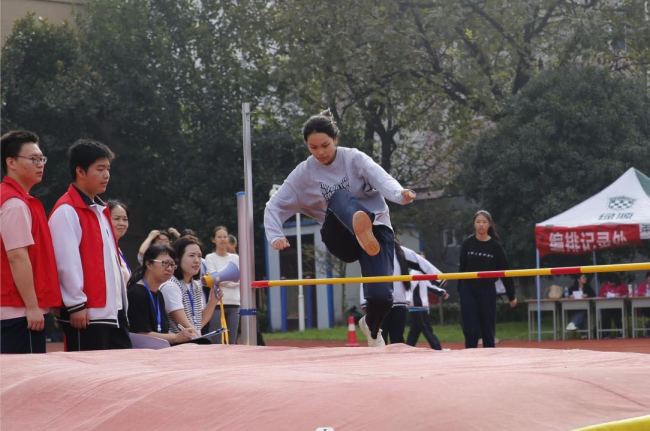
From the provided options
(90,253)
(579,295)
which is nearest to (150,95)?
(579,295)

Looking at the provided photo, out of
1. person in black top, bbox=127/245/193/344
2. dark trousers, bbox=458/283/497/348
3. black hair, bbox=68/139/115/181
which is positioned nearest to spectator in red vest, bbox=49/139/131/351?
black hair, bbox=68/139/115/181

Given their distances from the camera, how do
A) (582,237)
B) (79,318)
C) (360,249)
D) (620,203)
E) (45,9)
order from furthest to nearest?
(45,9) → (582,237) → (620,203) → (360,249) → (79,318)

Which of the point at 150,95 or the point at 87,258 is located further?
the point at 150,95

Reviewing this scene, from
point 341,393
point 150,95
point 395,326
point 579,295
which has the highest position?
point 150,95

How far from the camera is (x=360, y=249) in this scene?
23.5 ft

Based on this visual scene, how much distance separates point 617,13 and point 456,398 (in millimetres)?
22511

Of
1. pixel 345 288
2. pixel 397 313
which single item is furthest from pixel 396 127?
pixel 397 313

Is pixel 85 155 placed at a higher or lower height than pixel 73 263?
higher

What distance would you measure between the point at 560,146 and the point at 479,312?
13.1 meters

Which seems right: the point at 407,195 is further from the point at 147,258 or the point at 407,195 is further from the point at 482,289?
the point at 482,289

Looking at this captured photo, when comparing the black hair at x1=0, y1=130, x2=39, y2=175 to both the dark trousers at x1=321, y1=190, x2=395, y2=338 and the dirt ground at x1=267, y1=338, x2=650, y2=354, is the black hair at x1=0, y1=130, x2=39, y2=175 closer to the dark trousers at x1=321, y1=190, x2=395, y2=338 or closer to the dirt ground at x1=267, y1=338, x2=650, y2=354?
the dark trousers at x1=321, y1=190, x2=395, y2=338

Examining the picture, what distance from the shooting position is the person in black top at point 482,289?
1095 centimetres

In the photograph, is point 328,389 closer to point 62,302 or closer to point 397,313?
point 62,302

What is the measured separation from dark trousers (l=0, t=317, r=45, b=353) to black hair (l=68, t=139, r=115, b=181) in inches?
34.6
